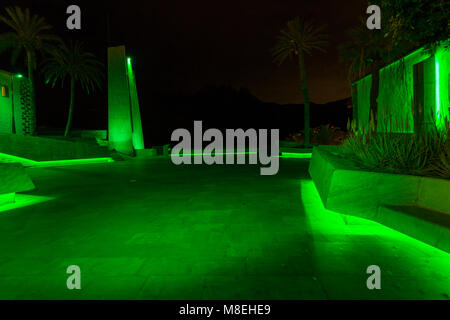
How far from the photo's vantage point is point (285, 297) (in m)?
3.46

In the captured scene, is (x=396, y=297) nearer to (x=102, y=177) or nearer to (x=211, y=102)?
(x=102, y=177)

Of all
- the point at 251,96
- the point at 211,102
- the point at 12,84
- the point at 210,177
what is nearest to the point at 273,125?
the point at 251,96

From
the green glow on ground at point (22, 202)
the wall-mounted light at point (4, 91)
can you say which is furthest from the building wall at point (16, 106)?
the green glow on ground at point (22, 202)

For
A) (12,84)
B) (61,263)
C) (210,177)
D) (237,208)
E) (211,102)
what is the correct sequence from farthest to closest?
(211,102), (12,84), (210,177), (237,208), (61,263)

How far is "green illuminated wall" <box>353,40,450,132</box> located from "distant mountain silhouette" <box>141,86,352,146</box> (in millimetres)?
55244

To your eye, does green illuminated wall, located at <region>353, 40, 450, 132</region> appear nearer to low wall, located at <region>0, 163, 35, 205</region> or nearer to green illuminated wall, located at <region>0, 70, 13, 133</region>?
low wall, located at <region>0, 163, 35, 205</region>

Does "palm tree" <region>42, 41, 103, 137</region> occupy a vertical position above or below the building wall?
above

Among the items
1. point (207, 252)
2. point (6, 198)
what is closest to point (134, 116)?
point (6, 198)

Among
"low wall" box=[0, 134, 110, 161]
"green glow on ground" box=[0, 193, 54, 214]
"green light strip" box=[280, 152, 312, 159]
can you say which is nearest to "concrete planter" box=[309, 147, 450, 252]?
"green glow on ground" box=[0, 193, 54, 214]

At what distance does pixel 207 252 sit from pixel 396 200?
317 centimetres

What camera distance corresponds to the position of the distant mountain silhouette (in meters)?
74.4

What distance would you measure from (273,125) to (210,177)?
6988cm

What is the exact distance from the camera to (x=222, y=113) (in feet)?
250

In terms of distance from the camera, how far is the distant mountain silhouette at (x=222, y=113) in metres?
74.4
